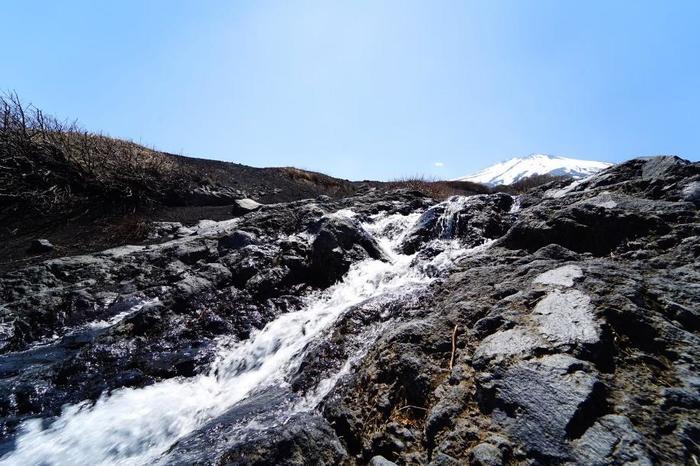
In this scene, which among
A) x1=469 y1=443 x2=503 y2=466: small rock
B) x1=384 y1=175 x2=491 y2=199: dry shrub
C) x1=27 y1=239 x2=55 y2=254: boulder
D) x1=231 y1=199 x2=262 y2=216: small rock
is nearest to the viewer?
x1=469 y1=443 x2=503 y2=466: small rock

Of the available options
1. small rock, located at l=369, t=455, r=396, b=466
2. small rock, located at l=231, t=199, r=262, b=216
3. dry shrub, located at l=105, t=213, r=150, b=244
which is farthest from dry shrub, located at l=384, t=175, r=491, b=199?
small rock, located at l=369, t=455, r=396, b=466

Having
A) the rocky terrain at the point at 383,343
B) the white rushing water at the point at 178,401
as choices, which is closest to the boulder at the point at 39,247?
the rocky terrain at the point at 383,343

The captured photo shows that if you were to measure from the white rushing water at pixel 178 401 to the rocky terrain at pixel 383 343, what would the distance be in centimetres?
3

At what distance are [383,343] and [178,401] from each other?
323 cm

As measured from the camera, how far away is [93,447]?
450 cm

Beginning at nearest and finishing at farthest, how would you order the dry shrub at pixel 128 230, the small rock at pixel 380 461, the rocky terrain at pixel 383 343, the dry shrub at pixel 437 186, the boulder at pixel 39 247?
the rocky terrain at pixel 383 343 → the small rock at pixel 380 461 → the boulder at pixel 39 247 → the dry shrub at pixel 128 230 → the dry shrub at pixel 437 186

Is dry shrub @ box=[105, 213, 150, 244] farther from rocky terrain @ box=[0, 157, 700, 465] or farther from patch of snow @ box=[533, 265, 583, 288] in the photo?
patch of snow @ box=[533, 265, 583, 288]

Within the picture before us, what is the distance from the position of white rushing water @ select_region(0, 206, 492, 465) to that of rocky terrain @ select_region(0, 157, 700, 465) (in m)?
0.03

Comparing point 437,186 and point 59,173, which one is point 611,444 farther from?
point 437,186

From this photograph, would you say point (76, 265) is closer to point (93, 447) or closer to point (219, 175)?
point (93, 447)

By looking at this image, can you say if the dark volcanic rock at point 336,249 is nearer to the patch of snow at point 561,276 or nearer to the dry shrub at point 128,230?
the patch of snow at point 561,276

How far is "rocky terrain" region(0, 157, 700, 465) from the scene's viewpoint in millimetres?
2869

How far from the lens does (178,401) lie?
5312 mm

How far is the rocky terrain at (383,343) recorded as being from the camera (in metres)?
2.87
